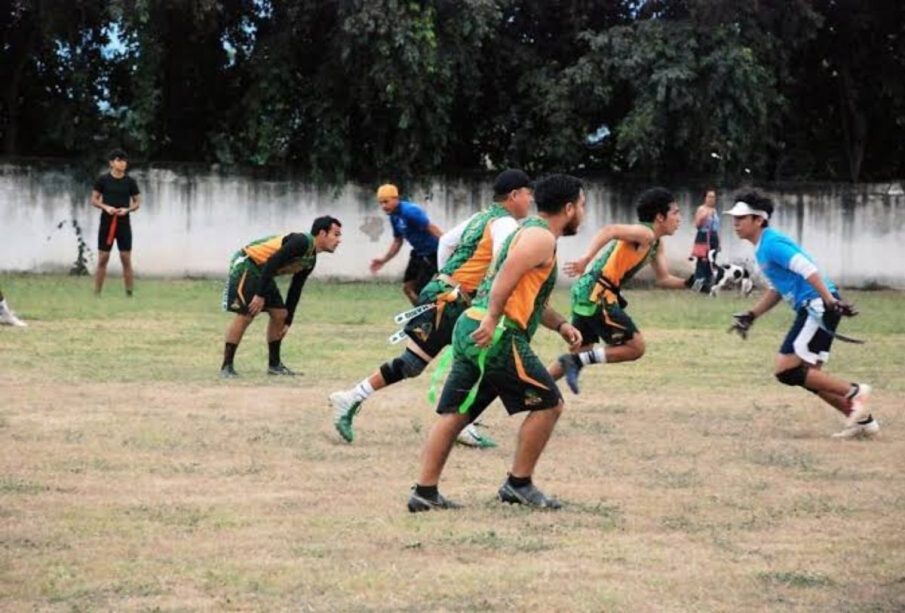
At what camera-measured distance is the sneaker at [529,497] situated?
28.0 feet

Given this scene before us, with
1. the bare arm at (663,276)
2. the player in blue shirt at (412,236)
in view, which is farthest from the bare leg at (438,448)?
the player in blue shirt at (412,236)

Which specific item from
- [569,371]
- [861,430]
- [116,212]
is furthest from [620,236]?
[116,212]

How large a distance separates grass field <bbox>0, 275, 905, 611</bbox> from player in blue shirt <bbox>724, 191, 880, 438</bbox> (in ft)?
0.81

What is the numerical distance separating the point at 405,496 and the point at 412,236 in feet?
26.7

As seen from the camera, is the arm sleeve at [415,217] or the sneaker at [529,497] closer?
the sneaker at [529,497]

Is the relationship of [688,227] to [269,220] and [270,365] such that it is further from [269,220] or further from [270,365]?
[270,365]

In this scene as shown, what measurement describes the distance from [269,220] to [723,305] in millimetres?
8867

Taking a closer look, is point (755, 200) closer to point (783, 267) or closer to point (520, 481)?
point (783, 267)

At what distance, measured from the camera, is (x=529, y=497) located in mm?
8547

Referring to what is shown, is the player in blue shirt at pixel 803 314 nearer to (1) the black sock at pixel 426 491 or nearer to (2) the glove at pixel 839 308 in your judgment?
(2) the glove at pixel 839 308

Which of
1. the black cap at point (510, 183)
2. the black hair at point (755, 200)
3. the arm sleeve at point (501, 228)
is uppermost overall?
the black cap at point (510, 183)

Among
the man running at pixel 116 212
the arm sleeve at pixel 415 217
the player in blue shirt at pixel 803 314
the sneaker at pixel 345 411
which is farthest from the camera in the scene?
the man running at pixel 116 212

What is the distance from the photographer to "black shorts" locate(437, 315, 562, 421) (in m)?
8.39

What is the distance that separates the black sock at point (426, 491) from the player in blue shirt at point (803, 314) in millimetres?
3781
